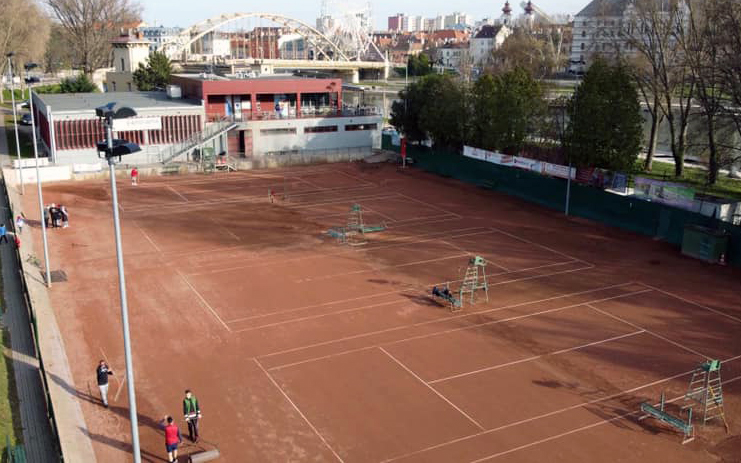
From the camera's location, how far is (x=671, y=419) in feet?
57.0

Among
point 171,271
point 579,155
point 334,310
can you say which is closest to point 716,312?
point 334,310

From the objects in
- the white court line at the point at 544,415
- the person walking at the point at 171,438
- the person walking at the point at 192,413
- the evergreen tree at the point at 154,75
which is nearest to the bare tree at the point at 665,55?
the white court line at the point at 544,415

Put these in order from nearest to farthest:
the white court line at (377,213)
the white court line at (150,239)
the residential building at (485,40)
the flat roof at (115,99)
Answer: the white court line at (150,239), the white court line at (377,213), the flat roof at (115,99), the residential building at (485,40)

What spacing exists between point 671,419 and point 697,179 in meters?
36.1

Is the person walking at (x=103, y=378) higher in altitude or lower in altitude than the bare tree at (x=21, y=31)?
lower

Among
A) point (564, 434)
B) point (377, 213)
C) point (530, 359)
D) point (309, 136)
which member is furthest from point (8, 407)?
point (309, 136)

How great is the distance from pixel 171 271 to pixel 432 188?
2441cm

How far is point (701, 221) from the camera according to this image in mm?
34031

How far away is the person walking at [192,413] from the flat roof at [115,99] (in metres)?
42.1

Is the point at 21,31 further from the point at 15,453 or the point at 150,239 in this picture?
the point at 15,453

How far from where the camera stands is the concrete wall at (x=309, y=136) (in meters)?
58.7

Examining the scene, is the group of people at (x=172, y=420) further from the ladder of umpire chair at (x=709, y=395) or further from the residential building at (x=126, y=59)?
the residential building at (x=126, y=59)

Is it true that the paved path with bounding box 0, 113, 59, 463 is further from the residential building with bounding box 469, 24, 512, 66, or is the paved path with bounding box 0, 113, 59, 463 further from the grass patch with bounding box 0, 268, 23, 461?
the residential building with bounding box 469, 24, 512, 66

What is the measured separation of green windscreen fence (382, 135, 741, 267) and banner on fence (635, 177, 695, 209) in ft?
3.76
